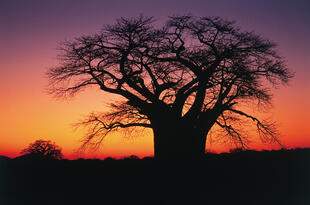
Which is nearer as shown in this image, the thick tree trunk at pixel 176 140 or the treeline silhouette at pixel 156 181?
the treeline silhouette at pixel 156 181

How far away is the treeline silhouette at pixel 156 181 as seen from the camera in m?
8.83

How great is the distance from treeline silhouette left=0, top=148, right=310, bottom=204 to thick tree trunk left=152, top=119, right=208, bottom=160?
24cm

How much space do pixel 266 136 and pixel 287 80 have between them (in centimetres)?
191

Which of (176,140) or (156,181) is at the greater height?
(176,140)

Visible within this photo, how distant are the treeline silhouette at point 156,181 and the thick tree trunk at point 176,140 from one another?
0.24 metres

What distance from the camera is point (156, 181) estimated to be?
1006cm

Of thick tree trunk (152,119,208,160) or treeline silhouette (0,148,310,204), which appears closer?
treeline silhouette (0,148,310,204)

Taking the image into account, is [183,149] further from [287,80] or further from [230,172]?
[287,80]

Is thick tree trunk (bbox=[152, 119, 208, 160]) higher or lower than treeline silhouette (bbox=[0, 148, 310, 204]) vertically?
higher

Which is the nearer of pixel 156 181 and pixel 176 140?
pixel 156 181

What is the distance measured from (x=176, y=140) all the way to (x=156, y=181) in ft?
4.37

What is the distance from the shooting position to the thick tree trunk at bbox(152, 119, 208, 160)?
10391 millimetres

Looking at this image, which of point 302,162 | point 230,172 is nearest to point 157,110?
point 230,172

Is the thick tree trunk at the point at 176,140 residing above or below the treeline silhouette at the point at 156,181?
above
